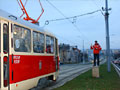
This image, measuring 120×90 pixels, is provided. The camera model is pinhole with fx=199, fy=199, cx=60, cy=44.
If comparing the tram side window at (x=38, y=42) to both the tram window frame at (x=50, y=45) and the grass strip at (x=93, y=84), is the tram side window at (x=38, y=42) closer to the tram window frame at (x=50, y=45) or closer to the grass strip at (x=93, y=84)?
the tram window frame at (x=50, y=45)

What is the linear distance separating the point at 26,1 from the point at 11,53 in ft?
16.5

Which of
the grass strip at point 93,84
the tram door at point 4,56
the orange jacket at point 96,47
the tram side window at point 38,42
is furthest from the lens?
the orange jacket at point 96,47

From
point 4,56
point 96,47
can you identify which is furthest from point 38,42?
point 96,47

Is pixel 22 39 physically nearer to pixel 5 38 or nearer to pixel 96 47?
pixel 5 38

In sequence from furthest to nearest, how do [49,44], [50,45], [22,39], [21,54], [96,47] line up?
[96,47] < [50,45] < [49,44] < [22,39] < [21,54]

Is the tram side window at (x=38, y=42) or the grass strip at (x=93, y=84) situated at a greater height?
the tram side window at (x=38, y=42)

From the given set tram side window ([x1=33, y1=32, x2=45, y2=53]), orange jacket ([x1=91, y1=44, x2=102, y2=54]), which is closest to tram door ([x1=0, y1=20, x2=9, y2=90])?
tram side window ([x1=33, y1=32, x2=45, y2=53])

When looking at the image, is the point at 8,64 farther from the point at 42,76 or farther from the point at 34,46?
the point at 42,76

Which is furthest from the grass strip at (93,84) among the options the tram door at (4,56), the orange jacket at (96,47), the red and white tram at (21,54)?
the tram door at (4,56)


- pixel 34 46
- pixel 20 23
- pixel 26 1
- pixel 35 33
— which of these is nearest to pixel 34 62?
pixel 34 46

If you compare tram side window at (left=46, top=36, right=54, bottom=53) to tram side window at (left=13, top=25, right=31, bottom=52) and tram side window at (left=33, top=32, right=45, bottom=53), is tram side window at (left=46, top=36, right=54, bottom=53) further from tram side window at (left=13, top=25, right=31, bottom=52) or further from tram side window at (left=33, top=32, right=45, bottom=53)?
tram side window at (left=13, top=25, right=31, bottom=52)

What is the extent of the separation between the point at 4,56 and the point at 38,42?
2.68 metres

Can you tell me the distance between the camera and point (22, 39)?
6.93m

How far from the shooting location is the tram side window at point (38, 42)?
7.98 m
